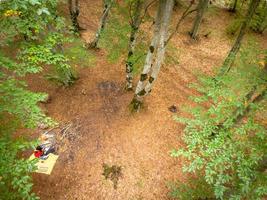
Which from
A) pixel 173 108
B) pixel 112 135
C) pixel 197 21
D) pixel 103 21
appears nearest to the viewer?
pixel 112 135

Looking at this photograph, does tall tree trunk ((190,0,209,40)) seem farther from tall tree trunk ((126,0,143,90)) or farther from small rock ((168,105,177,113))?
small rock ((168,105,177,113))

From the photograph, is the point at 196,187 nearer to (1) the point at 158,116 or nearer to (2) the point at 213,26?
(1) the point at 158,116

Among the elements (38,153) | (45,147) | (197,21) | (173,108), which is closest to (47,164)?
(38,153)

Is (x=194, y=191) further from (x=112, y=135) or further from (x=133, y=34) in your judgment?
(x=133, y=34)

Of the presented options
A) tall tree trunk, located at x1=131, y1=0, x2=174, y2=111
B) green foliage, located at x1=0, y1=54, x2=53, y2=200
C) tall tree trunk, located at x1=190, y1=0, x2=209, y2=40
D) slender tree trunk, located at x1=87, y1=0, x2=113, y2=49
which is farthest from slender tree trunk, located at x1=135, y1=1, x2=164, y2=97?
tall tree trunk, located at x1=190, y1=0, x2=209, y2=40

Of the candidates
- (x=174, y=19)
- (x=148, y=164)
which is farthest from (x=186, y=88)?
(x=174, y=19)

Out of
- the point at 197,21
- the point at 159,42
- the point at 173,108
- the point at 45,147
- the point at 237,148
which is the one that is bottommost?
the point at 45,147

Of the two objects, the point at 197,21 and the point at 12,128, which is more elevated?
the point at 197,21
